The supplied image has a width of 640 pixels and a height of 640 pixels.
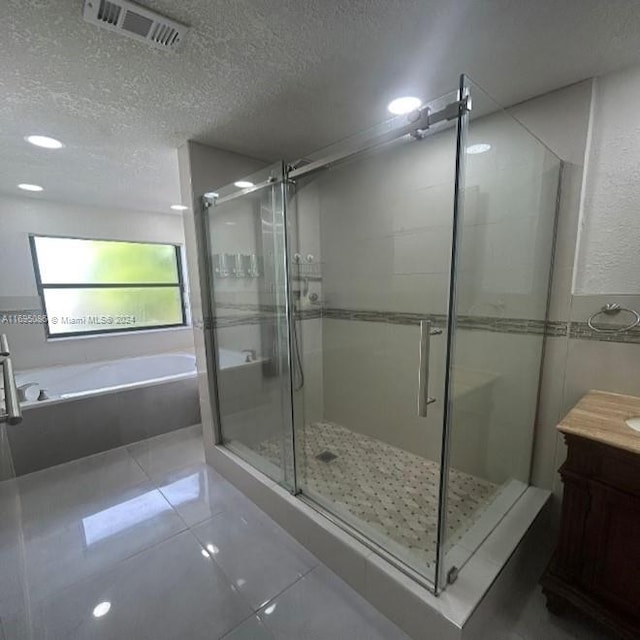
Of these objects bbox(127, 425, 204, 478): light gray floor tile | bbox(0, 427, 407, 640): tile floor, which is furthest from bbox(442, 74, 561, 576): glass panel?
bbox(127, 425, 204, 478): light gray floor tile

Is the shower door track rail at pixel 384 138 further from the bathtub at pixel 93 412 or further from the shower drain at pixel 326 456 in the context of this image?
the shower drain at pixel 326 456

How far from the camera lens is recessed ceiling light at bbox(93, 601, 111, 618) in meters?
1.34

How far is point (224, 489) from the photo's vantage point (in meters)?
2.15

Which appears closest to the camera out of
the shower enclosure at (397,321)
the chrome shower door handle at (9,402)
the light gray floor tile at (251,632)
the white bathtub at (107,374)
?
the chrome shower door handle at (9,402)

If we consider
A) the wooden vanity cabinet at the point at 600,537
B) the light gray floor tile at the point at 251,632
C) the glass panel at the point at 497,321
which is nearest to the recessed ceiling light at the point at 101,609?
the light gray floor tile at the point at 251,632

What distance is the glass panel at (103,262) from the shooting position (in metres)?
3.24

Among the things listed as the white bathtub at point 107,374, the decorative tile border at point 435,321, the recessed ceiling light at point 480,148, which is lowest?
the white bathtub at point 107,374

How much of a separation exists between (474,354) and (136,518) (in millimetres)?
2118

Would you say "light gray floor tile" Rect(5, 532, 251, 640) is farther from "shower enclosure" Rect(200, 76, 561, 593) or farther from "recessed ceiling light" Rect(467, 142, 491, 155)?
"recessed ceiling light" Rect(467, 142, 491, 155)

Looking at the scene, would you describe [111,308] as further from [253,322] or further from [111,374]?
[253,322]

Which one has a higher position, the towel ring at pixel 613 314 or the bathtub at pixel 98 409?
the towel ring at pixel 613 314

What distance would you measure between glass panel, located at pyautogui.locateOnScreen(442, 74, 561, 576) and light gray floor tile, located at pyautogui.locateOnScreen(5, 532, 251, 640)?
98 cm

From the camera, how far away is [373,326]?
2.46 meters

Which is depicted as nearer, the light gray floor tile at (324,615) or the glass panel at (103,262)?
the light gray floor tile at (324,615)
